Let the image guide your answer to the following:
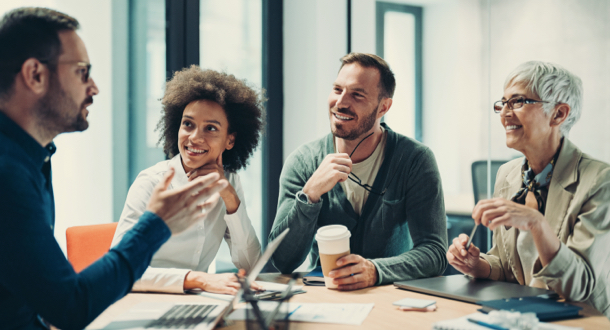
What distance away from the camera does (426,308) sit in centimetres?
134

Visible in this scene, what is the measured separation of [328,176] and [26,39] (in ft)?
3.52

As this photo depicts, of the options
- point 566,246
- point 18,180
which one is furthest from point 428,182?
point 18,180

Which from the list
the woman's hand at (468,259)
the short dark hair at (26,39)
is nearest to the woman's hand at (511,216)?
the woman's hand at (468,259)

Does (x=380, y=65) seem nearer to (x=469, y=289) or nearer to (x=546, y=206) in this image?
(x=546, y=206)

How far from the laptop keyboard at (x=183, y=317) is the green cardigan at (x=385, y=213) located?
→ 0.62m

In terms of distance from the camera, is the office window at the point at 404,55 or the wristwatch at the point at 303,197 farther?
the office window at the point at 404,55

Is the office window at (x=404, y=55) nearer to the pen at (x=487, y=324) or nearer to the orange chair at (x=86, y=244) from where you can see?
the orange chair at (x=86, y=244)

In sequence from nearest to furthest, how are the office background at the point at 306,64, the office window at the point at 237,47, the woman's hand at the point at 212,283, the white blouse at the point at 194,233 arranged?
1. the woman's hand at the point at 212,283
2. the white blouse at the point at 194,233
3. the office background at the point at 306,64
4. the office window at the point at 237,47

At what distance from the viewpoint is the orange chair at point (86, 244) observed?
1.85m

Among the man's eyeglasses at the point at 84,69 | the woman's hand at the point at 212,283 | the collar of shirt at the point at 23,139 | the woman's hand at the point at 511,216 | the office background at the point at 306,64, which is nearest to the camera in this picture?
the collar of shirt at the point at 23,139

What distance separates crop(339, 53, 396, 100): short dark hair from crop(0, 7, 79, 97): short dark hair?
1313 mm

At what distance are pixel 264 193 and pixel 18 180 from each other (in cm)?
271

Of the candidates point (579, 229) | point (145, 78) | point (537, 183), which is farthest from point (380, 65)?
point (145, 78)

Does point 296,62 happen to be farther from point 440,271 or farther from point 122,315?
point 122,315
